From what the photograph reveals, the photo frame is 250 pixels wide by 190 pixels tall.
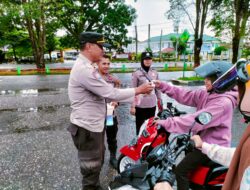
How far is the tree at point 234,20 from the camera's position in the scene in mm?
13211

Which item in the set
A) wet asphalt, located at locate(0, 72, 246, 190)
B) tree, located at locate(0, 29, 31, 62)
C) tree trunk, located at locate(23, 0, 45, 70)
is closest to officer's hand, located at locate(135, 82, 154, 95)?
wet asphalt, located at locate(0, 72, 246, 190)

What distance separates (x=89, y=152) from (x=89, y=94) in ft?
2.18

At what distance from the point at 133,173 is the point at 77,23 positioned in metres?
36.0

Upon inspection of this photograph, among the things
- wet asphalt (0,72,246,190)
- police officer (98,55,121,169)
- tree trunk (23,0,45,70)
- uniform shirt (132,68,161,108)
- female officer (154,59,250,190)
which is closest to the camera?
female officer (154,59,250,190)

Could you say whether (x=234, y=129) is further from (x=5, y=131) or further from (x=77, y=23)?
(x=77, y=23)

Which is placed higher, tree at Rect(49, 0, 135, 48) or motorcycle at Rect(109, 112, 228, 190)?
tree at Rect(49, 0, 135, 48)

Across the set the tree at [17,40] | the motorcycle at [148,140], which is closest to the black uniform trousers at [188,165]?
the motorcycle at [148,140]

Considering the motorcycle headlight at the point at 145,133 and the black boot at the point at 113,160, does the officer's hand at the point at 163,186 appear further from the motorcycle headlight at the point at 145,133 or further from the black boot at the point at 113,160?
the black boot at the point at 113,160

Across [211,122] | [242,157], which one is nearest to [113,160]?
[211,122]

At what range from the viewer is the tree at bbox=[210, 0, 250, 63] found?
43.3ft

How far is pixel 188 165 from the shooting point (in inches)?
94.6

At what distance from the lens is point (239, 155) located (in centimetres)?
114

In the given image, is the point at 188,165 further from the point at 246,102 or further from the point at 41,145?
the point at 41,145

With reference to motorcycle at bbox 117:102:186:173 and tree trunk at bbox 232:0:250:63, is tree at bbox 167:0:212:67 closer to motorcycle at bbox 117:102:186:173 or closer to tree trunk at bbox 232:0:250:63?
tree trunk at bbox 232:0:250:63
